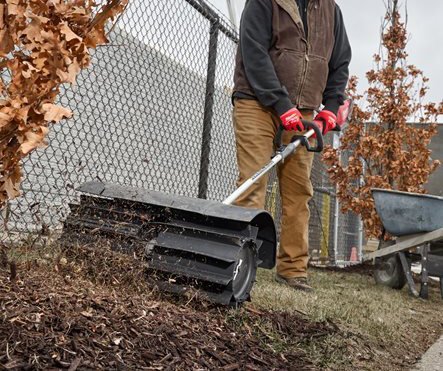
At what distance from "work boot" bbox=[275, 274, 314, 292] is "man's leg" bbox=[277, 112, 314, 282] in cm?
2

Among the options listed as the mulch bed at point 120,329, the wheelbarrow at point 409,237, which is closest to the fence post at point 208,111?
the wheelbarrow at point 409,237

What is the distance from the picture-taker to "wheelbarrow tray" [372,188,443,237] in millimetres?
5836

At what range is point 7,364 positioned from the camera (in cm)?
166

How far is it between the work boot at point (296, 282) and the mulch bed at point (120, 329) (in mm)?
1500

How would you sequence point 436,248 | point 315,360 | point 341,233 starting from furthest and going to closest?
point 341,233 → point 436,248 → point 315,360

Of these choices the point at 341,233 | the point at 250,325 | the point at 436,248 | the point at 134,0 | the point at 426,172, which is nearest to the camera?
the point at 250,325

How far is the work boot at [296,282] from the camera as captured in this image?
4508 mm

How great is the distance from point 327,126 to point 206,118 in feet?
4.56

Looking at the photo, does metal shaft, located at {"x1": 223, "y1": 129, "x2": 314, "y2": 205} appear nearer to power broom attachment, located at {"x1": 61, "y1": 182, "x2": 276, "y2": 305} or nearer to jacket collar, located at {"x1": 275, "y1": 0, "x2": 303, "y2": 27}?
power broom attachment, located at {"x1": 61, "y1": 182, "x2": 276, "y2": 305}

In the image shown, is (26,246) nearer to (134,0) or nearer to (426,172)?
(134,0)

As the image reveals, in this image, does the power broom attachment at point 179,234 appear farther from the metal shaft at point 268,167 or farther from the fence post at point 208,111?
the fence post at point 208,111

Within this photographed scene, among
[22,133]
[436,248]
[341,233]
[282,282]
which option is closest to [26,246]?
[22,133]

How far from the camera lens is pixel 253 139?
4.30 m

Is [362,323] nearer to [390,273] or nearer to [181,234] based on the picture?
[181,234]
